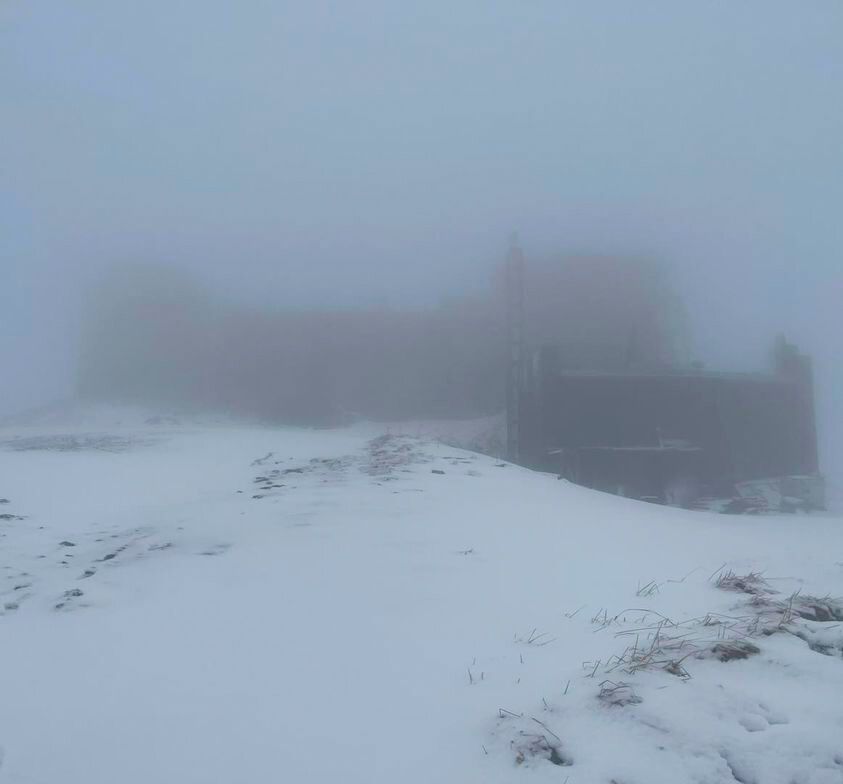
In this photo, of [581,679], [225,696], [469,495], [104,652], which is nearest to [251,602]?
[104,652]

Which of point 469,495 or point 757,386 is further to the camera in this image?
point 757,386

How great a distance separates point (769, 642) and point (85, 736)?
2.89 metres

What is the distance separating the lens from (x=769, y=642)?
3.22 metres

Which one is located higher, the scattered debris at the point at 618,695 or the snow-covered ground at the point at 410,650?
the scattered debris at the point at 618,695

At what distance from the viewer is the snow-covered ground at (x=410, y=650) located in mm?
2553

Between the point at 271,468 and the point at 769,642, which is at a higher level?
the point at 769,642

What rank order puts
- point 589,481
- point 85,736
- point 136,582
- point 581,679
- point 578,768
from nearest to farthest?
point 578,768
point 85,736
point 581,679
point 136,582
point 589,481

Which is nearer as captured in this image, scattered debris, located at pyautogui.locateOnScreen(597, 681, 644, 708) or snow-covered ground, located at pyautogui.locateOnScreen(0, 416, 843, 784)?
snow-covered ground, located at pyautogui.locateOnScreen(0, 416, 843, 784)

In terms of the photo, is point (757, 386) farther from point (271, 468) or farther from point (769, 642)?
point (769, 642)

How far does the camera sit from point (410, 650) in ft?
12.1

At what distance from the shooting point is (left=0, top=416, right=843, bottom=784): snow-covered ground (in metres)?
2.55

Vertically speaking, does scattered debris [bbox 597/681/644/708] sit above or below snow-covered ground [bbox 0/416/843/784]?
above

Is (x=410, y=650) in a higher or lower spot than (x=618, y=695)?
lower

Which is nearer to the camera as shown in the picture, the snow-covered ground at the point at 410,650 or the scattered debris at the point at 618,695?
the snow-covered ground at the point at 410,650
